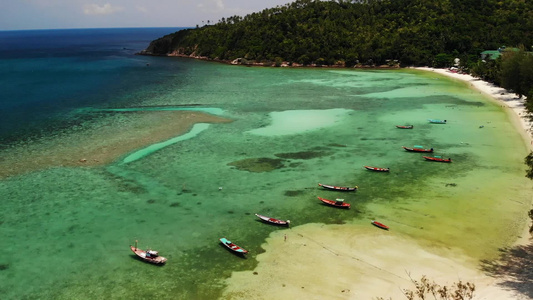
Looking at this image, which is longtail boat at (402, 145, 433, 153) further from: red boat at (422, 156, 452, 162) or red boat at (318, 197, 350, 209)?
red boat at (318, 197, 350, 209)

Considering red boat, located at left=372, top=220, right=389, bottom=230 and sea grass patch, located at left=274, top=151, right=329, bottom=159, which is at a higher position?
sea grass patch, located at left=274, top=151, right=329, bottom=159

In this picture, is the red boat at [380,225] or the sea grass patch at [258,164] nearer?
the red boat at [380,225]

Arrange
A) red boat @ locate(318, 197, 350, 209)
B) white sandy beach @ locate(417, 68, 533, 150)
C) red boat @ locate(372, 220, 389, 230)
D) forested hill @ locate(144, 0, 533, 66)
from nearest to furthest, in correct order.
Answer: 1. red boat @ locate(372, 220, 389, 230)
2. red boat @ locate(318, 197, 350, 209)
3. white sandy beach @ locate(417, 68, 533, 150)
4. forested hill @ locate(144, 0, 533, 66)

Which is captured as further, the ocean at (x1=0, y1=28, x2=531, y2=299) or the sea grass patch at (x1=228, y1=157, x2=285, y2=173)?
the sea grass patch at (x1=228, y1=157, x2=285, y2=173)

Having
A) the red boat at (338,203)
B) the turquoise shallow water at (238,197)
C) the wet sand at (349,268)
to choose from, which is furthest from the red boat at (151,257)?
the red boat at (338,203)

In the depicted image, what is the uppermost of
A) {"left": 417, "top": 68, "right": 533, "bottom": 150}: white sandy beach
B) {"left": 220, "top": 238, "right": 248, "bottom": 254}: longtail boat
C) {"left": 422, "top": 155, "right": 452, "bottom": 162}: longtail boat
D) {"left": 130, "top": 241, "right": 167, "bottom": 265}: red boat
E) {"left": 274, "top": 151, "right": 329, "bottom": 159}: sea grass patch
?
{"left": 417, "top": 68, "right": 533, "bottom": 150}: white sandy beach

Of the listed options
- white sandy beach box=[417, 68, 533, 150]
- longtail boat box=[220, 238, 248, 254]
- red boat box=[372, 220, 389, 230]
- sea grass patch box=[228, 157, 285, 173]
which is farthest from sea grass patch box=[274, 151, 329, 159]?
white sandy beach box=[417, 68, 533, 150]

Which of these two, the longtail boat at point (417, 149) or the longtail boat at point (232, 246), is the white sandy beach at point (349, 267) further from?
the longtail boat at point (417, 149)

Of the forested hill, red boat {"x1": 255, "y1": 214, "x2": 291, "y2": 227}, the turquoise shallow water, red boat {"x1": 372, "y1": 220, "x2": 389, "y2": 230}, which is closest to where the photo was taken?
the turquoise shallow water
